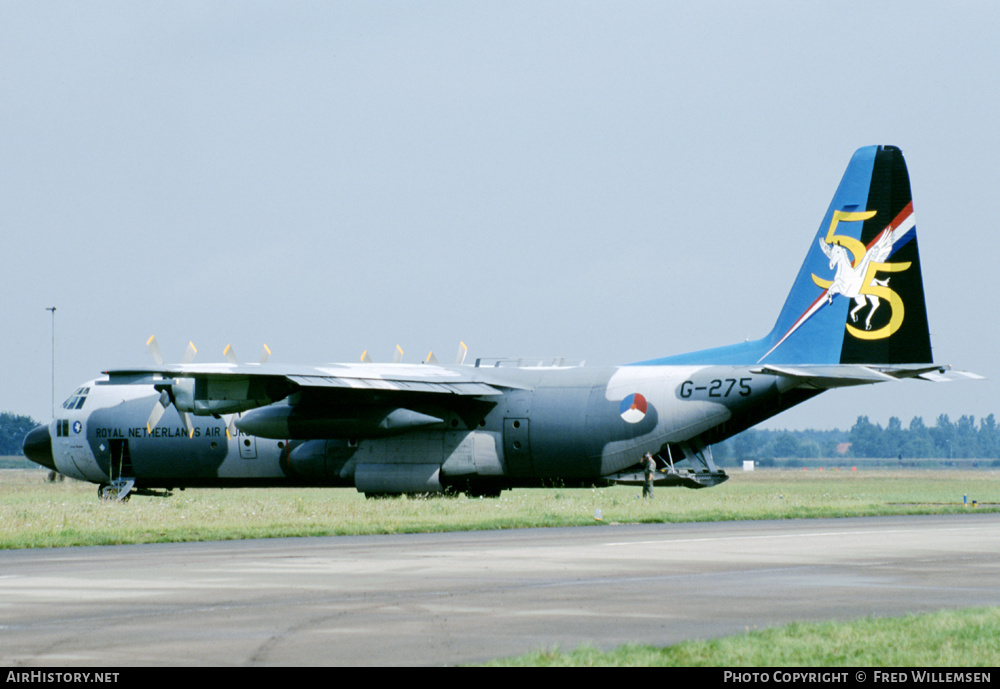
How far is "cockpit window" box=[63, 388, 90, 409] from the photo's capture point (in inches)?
1708

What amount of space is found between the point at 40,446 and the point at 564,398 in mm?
19859

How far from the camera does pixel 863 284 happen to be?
3503 centimetres

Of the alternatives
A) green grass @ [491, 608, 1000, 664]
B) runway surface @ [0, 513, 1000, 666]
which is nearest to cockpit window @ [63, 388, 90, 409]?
runway surface @ [0, 513, 1000, 666]

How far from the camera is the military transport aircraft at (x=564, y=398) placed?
34.6 meters

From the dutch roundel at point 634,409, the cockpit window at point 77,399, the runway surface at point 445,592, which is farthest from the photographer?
the cockpit window at point 77,399

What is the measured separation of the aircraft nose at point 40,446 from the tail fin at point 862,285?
2490 centimetres

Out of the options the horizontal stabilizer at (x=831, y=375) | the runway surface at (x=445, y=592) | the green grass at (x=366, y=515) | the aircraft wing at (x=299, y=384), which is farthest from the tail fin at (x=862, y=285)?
the runway surface at (x=445, y=592)

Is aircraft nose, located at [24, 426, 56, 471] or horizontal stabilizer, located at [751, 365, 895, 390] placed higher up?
horizontal stabilizer, located at [751, 365, 895, 390]

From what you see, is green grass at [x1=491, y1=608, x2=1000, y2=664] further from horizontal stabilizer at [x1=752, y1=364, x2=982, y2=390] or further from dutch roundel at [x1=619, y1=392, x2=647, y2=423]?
dutch roundel at [x1=619, y1=392, x2=647, y2=423]

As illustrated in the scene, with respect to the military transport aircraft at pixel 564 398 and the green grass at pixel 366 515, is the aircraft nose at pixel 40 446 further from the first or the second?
the green grass at pixel 366 515

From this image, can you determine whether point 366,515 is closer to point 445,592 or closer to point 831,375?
point 831,375

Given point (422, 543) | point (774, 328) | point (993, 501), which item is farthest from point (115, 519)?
point (993, 501)

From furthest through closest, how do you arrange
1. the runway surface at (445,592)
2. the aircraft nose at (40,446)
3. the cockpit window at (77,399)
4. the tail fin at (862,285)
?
the aircraft nose at (40,446)
the cockpit window at (77,399)
the tail fin at (862,285)
the runway surface at (445,592)

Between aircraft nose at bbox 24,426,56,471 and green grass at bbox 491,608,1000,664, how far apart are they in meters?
37.2
